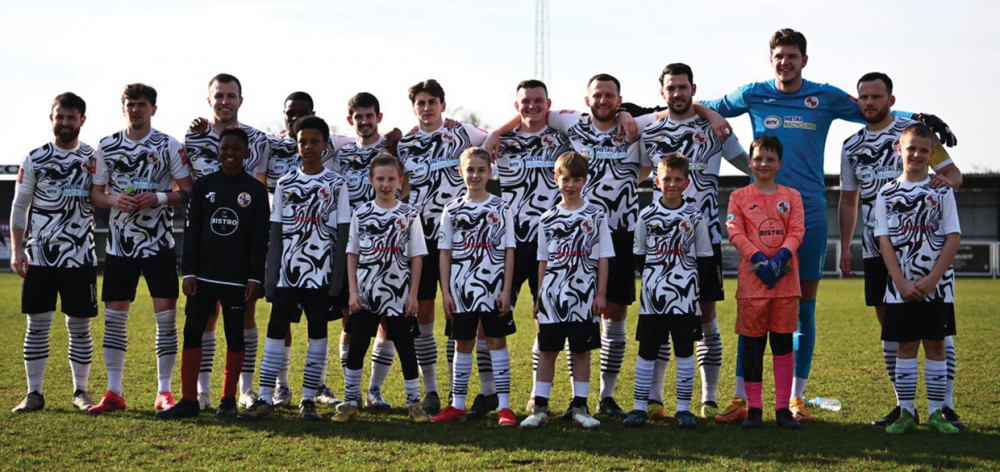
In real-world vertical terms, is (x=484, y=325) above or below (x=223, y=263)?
below

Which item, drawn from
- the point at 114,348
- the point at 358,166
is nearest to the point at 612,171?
the point at 358,166

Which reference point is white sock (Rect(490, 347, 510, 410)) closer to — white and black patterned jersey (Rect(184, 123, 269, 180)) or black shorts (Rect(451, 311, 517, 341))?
black shorts (Rect(451, 311, 517, 341))

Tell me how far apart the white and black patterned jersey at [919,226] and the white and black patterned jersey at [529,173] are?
214 cm

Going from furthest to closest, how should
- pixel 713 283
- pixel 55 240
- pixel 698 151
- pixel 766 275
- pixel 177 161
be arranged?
pixel 177 161 → pixel 55 240 → pixel 698 151 → pixel 713 283 → pixel 766 275

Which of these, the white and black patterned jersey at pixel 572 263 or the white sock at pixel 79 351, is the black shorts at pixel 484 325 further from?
the white sock at pixel 79 351

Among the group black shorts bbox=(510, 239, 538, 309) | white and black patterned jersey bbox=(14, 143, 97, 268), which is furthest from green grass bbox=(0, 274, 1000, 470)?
white and black patterned jersey bbox=(14, 143, 97, 268)

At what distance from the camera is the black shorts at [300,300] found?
19.5 feet

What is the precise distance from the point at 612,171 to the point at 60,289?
3927mm

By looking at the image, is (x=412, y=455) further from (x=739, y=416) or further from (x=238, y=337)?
(x=739, y=416)

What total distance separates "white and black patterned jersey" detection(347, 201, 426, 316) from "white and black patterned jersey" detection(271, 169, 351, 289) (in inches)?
6.6

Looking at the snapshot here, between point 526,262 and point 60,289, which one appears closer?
point 526,262

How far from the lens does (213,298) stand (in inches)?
239

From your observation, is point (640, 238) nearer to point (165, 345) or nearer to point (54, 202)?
point (165, 345)

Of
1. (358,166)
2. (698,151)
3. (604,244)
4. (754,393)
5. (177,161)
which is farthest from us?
(358,166)
